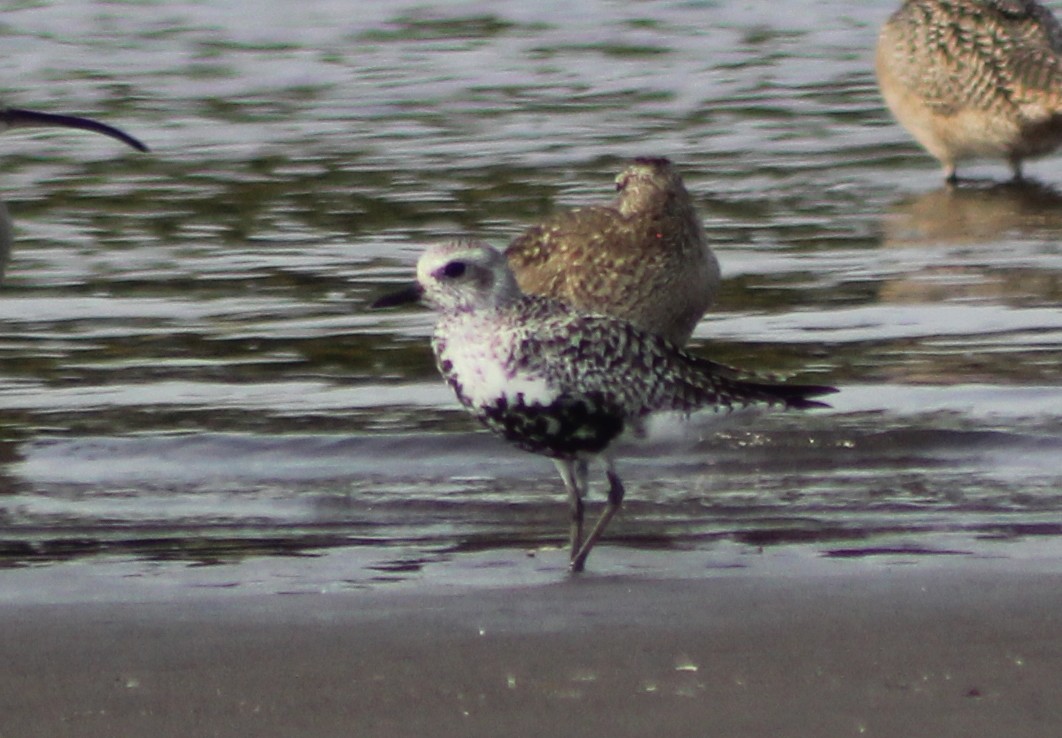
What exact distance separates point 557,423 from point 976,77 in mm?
7698

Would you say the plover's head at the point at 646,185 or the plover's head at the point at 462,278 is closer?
the plover's head at the point at 462,278

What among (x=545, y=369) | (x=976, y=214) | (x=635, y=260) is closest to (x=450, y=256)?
(x=545, y=369)

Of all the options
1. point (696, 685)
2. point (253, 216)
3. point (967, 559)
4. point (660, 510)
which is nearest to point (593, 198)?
point (253, 216)

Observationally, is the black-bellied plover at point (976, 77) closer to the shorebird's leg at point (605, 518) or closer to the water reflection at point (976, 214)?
the water reflection at point (976, 214)

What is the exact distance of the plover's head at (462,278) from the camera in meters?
6.63

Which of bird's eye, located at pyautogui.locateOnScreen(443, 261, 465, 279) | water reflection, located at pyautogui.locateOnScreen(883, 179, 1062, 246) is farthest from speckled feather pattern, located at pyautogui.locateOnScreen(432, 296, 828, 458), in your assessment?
water reflection, located at pyautogui.locateOnScreen(883, 179, 1062, 246)

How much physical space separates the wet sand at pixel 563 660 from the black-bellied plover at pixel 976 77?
7666 mm

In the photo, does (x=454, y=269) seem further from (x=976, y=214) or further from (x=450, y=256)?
(x=976, y=214)

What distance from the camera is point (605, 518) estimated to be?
6734mm

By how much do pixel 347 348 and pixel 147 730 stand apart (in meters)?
4.80

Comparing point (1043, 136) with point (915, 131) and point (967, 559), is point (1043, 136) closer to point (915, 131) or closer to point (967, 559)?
point (915, 131)

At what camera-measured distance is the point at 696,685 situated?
5176 millimetres

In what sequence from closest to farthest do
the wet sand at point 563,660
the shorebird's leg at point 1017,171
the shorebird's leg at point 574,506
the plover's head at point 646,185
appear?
the wet sand at point 563,660 → the shorebird's leg at point 574,506 → the plover's head at point 646,185 → the shorebird's leg at point 1017,171

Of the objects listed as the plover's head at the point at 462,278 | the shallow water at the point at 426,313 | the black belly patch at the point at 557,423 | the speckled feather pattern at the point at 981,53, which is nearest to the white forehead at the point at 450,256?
the plover's head at the point at 462,278
